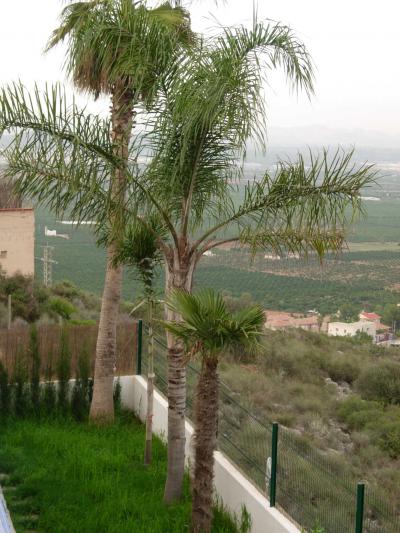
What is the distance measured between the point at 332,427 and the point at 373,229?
137ft

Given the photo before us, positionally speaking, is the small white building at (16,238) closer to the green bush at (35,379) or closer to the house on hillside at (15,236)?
the house on hillside at (15,236)

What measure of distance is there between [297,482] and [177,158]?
10.3 ft

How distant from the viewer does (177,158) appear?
7.88 metres

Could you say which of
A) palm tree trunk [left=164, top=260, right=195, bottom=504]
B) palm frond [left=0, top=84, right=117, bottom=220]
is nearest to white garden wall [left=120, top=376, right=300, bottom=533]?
palm tree trunk [left=164, top=260, right=195, bottom=504]

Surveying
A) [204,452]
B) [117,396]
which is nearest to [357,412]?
[117,396]

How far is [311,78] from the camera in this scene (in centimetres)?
820

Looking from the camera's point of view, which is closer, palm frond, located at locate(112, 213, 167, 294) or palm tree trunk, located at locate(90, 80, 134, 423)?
palm frond, located at locate(112, 213, 167, 294)

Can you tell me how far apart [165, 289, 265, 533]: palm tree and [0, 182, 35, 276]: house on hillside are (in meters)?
20.2

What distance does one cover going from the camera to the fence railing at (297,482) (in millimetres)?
6879

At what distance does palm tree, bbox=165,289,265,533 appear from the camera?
6.85 m

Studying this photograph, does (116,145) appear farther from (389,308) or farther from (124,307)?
(389,308)

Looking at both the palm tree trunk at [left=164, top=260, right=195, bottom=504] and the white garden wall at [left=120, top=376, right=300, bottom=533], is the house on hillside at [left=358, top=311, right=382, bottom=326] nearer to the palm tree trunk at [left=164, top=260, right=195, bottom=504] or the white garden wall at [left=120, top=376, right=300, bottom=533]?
the white garden wall at [left=120, top=376, right=300, bottom=533]

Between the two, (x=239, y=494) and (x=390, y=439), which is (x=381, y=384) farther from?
(x=239, y=494)

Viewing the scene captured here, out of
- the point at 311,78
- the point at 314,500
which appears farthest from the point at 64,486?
the point at 311,78
